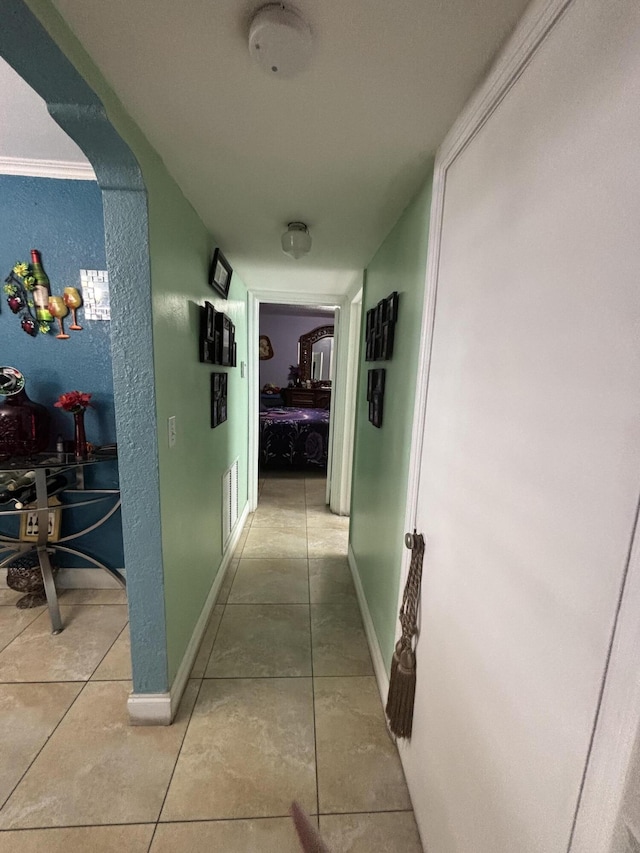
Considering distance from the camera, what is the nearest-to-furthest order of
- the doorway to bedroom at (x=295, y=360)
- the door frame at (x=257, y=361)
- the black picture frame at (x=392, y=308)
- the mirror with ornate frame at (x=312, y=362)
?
the black picture frame at (x=392, y=308) < the door frame at (x=257, y=361) < the doorway to bedroom at (x=295, y=360) < the mirror with ornate frame at (x=312, y=362)

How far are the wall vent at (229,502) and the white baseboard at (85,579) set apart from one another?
0.66 metres

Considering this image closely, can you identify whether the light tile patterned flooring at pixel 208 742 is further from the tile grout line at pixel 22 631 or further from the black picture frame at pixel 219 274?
the black picture frame at pixel 219 274

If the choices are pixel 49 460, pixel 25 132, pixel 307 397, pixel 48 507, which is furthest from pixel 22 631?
pixel 307 397

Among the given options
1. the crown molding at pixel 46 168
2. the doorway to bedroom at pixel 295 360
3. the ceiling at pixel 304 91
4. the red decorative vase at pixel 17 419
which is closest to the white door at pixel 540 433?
the ceiling at pixel 304 91

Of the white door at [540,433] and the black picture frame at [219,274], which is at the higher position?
the black picture frame at [219,274]

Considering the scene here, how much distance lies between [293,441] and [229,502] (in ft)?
7.11

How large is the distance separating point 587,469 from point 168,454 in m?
1.27

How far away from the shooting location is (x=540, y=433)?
60cm

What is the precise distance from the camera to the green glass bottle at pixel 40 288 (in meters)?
1.82

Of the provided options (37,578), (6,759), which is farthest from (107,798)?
(37,578)

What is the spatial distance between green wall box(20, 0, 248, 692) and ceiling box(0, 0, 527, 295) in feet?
0.21

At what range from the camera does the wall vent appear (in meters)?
2.38

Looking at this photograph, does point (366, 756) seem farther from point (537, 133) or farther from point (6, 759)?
point (537, 133)

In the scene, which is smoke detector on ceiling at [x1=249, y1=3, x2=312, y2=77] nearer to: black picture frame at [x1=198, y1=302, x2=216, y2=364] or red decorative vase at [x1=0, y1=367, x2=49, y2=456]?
black picture frame at [x1=198, y1=302, x2=216, y2=364]
